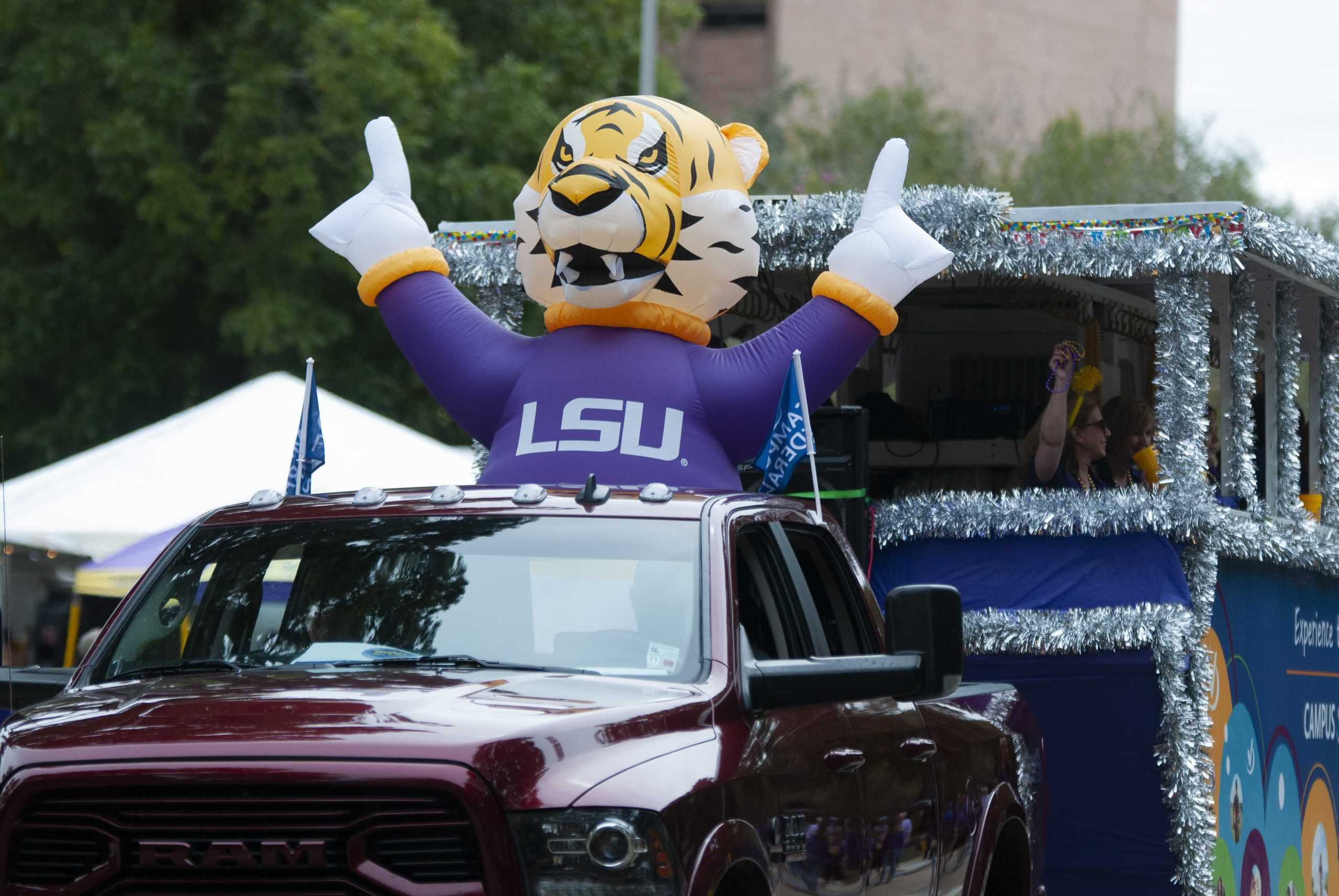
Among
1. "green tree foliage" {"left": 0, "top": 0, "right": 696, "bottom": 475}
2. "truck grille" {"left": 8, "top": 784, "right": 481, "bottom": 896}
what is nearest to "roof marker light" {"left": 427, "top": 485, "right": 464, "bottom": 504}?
"truck grille" {"left": 8, "top": 784, "right": 481, "bottom": 896}

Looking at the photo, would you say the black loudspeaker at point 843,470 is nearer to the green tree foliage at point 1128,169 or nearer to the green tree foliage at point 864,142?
the green tree foliage at point 864,142

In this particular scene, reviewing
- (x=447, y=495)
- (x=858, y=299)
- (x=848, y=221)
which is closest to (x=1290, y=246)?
(x=848, y=221)

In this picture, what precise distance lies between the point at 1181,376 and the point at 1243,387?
0.91 meters

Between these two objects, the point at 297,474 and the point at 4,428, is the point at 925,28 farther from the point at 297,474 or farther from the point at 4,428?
the point at 297,474

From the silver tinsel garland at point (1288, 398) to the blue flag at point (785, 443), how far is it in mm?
3305

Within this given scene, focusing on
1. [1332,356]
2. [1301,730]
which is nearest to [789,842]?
[1301,730]

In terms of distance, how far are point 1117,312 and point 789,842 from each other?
249 inches

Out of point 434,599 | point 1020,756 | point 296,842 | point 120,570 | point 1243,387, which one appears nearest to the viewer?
point 296,842

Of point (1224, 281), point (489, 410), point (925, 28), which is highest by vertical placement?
point (925, 28)

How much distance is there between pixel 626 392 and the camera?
7.59m

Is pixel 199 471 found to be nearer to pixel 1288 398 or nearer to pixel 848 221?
pixel 848 221

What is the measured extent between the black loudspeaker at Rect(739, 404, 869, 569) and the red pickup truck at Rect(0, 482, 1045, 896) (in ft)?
6.18

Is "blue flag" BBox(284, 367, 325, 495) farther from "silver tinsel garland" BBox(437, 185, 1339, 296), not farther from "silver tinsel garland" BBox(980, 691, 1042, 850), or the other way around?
"silver tinsel garland" BBox(980, 691, 1042, 850)

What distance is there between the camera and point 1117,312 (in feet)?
34.6
